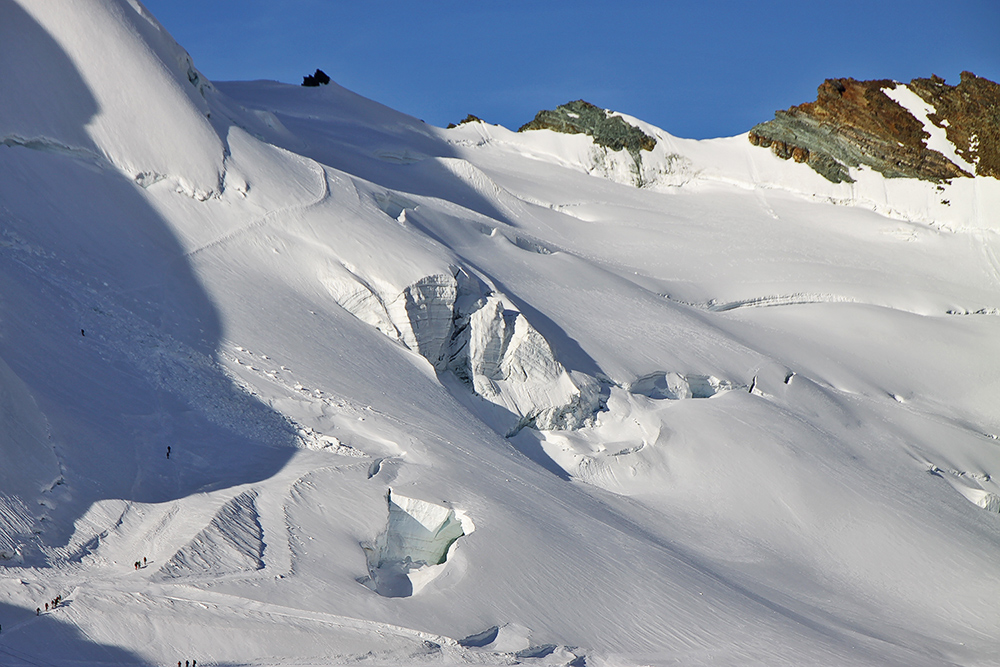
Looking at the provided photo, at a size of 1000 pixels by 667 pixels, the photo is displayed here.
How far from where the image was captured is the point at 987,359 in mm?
34062

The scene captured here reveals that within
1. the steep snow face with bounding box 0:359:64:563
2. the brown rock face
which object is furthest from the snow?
the steep snow face with bounding box 0:359:64:563

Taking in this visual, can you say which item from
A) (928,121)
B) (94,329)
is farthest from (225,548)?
(928,121)

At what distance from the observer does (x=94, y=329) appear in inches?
709

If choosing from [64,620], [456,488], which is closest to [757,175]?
[456,488]

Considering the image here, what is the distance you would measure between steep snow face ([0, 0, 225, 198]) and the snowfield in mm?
77

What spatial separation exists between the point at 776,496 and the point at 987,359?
15.7m

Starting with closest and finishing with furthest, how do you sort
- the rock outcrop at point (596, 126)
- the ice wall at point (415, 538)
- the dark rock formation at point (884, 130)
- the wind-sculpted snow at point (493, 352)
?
the ice wall at point (415, 538), the wind-sculpted snow at point (493, 352), the dark rock formation at point (884, 130), the rock outcrop at point (596, 126)

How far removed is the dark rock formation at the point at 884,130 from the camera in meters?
44.9

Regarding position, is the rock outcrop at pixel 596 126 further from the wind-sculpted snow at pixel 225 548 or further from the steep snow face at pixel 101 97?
the wind-sculpted snow at pixel 225 548

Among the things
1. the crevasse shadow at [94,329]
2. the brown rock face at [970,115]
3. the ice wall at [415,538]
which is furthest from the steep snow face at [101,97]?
the brown rock face at [970,115]

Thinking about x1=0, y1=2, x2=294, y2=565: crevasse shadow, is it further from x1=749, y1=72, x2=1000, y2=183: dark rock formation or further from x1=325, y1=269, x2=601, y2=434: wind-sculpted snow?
x1=749, y1=72, x2=1000, y2=183: dark rock formation

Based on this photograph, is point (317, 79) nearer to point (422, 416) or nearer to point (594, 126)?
point (594, 126)

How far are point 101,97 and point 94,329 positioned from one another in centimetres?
815

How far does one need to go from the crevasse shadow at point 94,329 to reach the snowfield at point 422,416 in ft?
0.25
